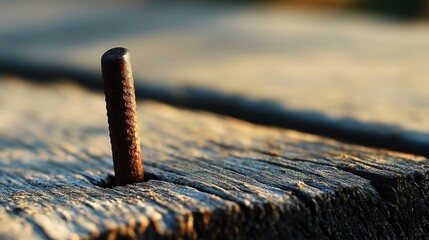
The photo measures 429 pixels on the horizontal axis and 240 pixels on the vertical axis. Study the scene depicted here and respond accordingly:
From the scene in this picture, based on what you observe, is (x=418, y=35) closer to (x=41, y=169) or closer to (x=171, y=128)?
(x=171, y=128)

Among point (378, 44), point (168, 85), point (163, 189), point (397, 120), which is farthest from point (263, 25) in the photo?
point (163, 189)

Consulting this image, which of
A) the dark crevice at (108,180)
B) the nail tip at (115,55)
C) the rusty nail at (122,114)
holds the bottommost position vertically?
the dark crevice at (108,180)

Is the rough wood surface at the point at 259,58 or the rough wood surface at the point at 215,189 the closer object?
the rough wood surface at the point at 215,189

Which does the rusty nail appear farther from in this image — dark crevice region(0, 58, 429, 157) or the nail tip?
dark crevice region(0, 58, 429, 157)

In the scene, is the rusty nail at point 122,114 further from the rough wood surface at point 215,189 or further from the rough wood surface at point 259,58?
the rough wood surface at point 259,58

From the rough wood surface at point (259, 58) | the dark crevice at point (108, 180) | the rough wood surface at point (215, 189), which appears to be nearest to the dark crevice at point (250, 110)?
the rough wood surface at point (259, 58)

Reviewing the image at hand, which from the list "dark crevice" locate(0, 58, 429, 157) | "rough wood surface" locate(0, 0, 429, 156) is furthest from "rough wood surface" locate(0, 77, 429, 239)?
"rough wood surface" locate(0, 0, 429, 156)

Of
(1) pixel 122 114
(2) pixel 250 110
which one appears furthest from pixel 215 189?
(2) pixel 250 110

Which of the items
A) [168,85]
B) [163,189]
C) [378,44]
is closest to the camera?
[163,189]
